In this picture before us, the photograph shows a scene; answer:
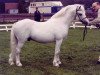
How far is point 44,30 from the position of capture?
983 centimetres

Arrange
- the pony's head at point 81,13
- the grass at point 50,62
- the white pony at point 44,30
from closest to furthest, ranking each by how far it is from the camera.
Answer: the grass at point 50,62, the white pony at point 44,30, the pony's head at point 81,13

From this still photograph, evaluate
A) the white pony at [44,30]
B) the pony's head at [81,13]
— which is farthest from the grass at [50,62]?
the pony's head at [81,13]

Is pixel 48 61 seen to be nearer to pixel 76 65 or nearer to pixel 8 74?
pixel 76 65

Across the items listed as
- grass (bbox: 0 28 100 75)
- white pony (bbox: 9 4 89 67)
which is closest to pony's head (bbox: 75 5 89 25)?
white pony (bbox: 9 4 89 67)

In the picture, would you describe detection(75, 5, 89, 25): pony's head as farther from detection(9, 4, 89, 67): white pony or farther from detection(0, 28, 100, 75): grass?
detection(0, 28, 100, 75): grass

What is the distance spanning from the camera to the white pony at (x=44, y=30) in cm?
983

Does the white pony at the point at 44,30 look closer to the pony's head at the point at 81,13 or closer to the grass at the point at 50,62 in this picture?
the pony's head at the point at 81,13

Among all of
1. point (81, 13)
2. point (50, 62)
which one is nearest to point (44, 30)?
point (81, 13)

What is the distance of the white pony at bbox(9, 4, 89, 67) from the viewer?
9.83m

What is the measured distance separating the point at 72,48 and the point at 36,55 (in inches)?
102

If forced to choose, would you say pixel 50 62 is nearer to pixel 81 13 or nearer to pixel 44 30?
pixel 44 30

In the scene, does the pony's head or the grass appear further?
the pony's head

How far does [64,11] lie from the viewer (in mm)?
10062

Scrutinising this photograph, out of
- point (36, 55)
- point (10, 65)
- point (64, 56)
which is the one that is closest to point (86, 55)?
point (64, 56)
